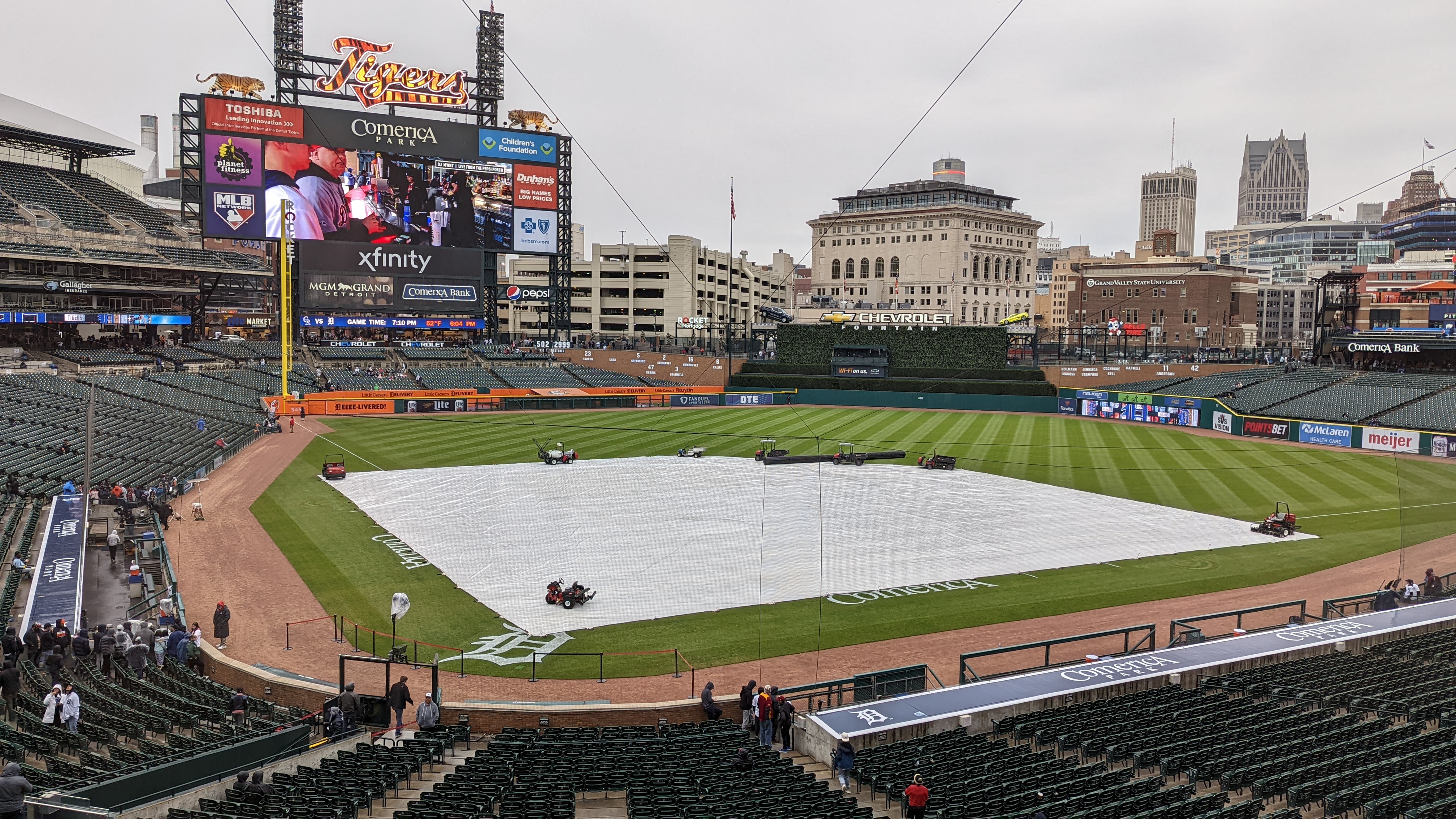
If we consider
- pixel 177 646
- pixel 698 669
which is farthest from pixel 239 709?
pixel 698 669

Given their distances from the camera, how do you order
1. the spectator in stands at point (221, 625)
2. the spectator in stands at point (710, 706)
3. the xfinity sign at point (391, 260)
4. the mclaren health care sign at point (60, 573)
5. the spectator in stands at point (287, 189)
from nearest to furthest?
the spectator in stands at point (710, 706)
the mclaren health care sign at point (60, 573)
the spectator in stands at point (221, 625)
the spectator in stands at point (287, 189)
the xfinity sign at point (391, 260)

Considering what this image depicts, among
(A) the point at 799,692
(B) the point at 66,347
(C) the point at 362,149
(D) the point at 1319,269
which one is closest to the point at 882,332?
(C) the point at 362,149

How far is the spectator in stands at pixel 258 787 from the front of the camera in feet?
38.5

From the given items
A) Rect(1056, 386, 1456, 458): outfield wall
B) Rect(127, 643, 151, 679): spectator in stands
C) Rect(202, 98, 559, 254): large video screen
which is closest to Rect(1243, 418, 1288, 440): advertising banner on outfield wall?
Rect(1056, 386, 1456, 458): outfield wall

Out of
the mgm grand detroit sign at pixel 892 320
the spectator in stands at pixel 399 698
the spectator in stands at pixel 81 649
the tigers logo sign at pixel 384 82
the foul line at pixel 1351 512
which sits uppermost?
the tigers logo sign at pixel 384 82

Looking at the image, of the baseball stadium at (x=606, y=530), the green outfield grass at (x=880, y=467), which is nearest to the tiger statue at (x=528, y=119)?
the baseball stadium at (x=606, y=530)

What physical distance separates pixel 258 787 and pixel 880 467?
37.7m

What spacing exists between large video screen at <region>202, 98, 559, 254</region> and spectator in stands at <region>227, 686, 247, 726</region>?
5693 centimetres

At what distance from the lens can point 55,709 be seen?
13.8 m

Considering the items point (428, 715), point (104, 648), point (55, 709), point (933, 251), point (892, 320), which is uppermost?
point (933, 251)

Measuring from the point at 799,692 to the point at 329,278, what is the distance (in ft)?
217

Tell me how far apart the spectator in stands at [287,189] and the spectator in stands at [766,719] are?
63141mm

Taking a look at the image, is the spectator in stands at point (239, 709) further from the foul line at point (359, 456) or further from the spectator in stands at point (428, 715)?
the foul line at point (359, 456)

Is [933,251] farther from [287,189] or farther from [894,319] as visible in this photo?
[287,189]
